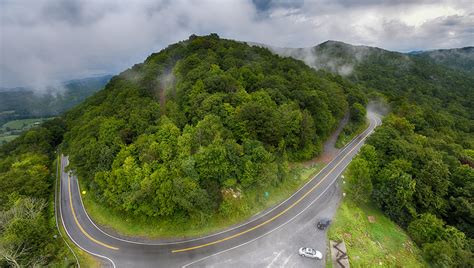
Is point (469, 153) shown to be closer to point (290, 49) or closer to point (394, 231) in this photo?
point (394, 231)

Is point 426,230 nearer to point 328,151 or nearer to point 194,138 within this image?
point 328,151

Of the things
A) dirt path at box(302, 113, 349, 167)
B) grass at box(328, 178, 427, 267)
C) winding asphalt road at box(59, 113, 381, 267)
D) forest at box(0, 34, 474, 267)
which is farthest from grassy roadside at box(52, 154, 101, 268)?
dirt path at box(302, 113, 349, 167)

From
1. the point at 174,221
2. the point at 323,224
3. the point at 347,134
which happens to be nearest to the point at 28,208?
the point at 174,221

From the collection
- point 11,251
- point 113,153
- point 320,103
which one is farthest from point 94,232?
point 320,103

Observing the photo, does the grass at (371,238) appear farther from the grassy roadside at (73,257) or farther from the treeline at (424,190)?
the grassy roadside at (73,257)

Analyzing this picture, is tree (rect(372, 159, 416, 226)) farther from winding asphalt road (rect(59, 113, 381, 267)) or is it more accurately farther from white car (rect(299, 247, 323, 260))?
white car (rect(299, 247, 323, 260))

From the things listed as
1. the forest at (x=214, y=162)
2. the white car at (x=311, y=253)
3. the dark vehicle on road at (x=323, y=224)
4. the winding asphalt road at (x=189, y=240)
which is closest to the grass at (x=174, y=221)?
the winding asphalt road at (x=189, y=240)
